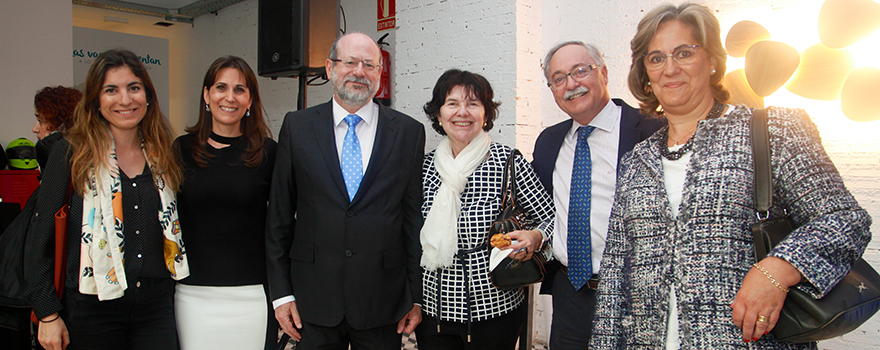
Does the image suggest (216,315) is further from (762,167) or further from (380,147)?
(762,167)

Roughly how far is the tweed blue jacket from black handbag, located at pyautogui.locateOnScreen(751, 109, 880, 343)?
20 mm

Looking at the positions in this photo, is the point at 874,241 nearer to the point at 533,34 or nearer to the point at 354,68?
the point at 533,34

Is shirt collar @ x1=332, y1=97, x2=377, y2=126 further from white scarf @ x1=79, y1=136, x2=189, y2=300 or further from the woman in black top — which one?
white scarf @ x1=79, y1=136, x2=189, y2=300

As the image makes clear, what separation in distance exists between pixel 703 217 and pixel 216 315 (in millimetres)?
1736

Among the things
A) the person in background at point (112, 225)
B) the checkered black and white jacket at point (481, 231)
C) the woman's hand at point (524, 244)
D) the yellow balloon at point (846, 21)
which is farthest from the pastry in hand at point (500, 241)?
the yellow balloon at point (846, 21)

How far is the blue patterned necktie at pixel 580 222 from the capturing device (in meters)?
1.84

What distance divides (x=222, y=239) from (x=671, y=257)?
157 cm

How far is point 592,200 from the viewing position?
6.15 ft

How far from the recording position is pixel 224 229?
6.36ft

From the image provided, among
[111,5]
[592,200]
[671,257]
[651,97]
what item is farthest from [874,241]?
[111,5]

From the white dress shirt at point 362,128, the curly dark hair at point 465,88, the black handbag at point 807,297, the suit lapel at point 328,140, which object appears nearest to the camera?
the black handbag at point 807,297

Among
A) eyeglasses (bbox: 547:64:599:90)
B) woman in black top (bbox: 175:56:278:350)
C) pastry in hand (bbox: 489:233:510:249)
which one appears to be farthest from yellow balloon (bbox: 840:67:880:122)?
woman in black top (bbox: 175:56:278:350)

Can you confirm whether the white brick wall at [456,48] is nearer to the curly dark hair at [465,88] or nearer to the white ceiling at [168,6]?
the curly dark hair at [465,88]

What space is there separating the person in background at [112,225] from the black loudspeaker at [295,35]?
1.82m
